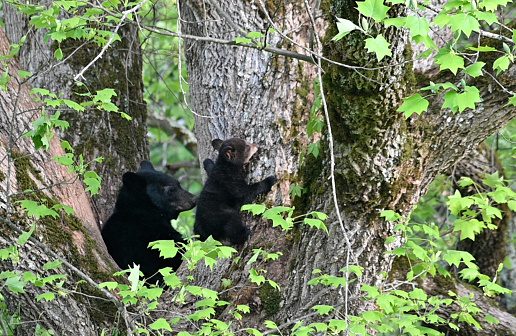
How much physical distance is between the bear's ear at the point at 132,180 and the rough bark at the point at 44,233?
3.79ft

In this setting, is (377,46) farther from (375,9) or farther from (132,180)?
(132,180)

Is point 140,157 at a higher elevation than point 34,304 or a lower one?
higher

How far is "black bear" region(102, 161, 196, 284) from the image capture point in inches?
226

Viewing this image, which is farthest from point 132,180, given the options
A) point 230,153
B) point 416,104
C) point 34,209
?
point 416,104

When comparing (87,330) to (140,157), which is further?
(140,157)

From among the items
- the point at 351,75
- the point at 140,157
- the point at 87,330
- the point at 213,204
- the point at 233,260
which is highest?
the point at 351,75

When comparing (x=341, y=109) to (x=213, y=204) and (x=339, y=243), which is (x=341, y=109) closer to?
(x=339, y=243)

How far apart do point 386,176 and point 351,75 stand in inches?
28.2

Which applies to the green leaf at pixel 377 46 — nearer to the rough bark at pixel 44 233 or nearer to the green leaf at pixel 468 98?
the green leaf at pixel 468 98

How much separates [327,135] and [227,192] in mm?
1412

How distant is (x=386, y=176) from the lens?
366 centimetres

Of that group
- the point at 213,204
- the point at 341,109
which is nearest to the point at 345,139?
the point at 341,109

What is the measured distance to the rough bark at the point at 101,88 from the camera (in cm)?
568

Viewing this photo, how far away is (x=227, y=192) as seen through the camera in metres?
4.97
